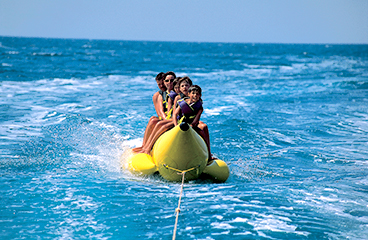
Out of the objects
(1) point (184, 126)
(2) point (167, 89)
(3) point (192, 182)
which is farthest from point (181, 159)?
(2) point (167, 89)

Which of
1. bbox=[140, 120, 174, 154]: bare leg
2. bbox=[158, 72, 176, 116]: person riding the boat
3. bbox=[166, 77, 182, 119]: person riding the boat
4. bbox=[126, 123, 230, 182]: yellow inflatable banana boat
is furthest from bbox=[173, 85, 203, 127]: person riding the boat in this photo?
bbox=[158, 72, 176, 116]: person riding the boat

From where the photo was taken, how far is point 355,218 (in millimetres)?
3619

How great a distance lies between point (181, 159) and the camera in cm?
402

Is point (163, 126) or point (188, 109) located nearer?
point (188, 109)

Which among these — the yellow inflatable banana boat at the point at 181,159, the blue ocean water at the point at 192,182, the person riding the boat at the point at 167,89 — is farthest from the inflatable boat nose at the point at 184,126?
the person riding the boat at the point at 167,89

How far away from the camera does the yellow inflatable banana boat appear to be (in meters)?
3.96

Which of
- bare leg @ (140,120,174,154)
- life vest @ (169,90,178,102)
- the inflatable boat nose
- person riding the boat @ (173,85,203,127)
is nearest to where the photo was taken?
the inflatable boat nose

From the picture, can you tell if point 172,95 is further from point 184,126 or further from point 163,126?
point 184,126

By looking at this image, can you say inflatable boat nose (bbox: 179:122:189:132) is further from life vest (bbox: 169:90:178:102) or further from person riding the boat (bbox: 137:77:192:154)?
life vest (bbox: 169:90:178:102)

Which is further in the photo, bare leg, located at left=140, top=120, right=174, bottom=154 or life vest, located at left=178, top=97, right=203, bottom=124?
bare leg, located at left=140, top=120, right=174, bottom=154

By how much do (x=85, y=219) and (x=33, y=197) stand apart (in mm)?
865

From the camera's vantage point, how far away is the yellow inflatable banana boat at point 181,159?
396 cm

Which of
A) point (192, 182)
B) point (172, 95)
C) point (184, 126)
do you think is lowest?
point (192, 182)

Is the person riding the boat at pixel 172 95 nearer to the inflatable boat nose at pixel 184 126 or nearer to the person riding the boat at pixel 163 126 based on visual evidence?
the person riding the boat at pixel 163 126
